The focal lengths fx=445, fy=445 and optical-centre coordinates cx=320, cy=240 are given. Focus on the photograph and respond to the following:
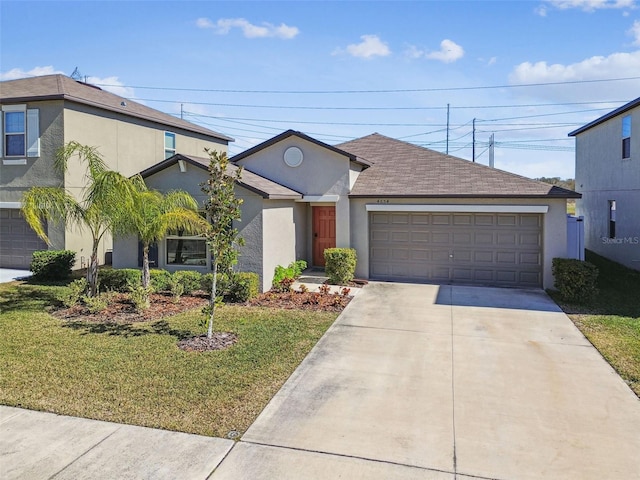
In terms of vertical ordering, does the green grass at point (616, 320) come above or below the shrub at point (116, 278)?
below

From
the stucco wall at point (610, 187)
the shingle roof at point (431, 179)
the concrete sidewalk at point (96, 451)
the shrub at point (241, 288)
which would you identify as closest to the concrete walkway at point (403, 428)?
the concrete sidewalk at point (96, 451)

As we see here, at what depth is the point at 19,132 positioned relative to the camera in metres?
15.7

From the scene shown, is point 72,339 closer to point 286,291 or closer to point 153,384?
point 153,384

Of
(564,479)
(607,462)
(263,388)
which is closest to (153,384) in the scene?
(263,388)

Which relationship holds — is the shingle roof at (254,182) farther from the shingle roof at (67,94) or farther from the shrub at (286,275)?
the shingle roof at (67,94)

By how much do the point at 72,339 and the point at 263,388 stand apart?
453 cm

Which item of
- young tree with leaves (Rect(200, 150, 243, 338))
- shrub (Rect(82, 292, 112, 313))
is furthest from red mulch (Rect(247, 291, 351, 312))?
shrub (Rect(82, 292, 112, 313))

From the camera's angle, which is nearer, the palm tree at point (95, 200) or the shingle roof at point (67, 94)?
the palm tree at point (95, 200)

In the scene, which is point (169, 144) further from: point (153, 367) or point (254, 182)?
point (153, 367)

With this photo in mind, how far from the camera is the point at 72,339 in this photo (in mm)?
8664

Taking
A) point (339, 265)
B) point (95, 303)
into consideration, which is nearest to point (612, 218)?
point (339, 265)

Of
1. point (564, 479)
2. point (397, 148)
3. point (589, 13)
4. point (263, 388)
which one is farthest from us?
point (397, 148)

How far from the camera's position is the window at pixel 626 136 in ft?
53.2

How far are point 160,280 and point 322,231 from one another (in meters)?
6.17
